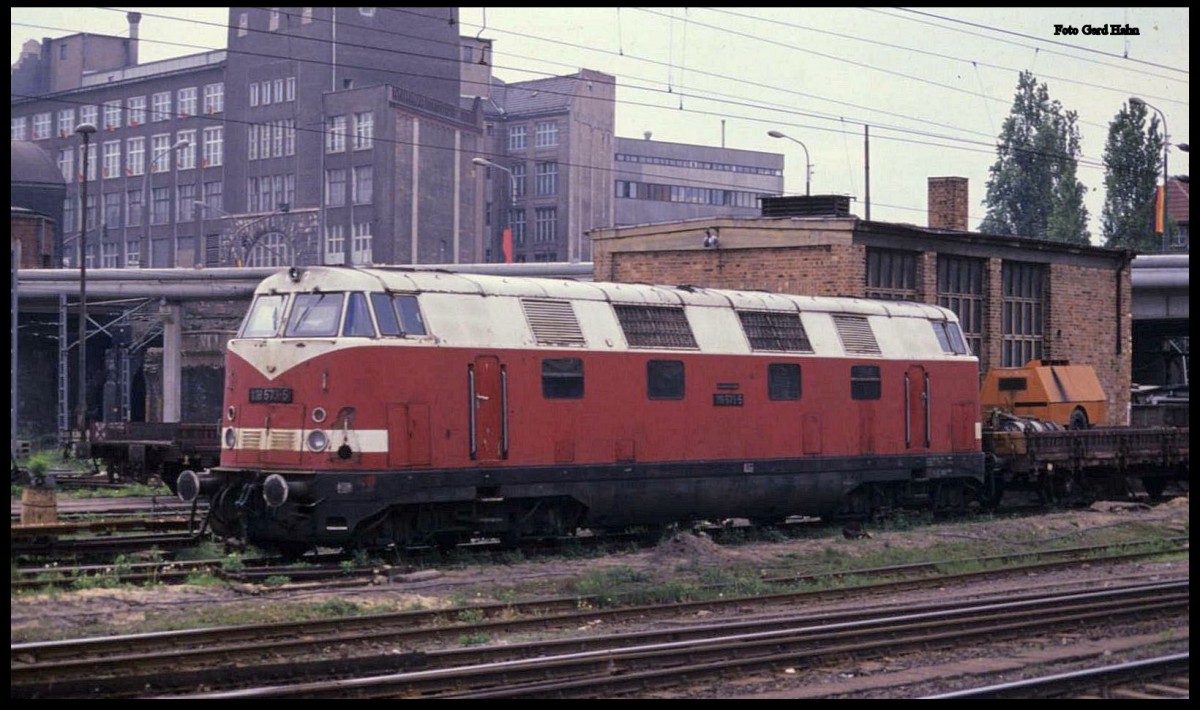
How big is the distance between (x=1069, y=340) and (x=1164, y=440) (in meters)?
6.89

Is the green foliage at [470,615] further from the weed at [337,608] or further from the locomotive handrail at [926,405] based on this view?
the locomotive handrail at [926,405]

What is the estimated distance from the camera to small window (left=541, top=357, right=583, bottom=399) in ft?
58.5

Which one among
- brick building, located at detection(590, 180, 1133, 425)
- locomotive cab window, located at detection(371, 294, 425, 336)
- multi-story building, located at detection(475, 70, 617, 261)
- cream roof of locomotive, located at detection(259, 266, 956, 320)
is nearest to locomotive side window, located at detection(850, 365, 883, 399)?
cream roof of locomotive, located at detection(259, 266, 956, 320)

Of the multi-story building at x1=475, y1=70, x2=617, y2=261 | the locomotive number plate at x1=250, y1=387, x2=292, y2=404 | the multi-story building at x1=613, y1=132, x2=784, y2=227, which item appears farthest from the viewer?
the multi-story building at x1=613, y1=132, x2=784, y2=227

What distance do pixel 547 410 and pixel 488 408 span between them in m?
0.93

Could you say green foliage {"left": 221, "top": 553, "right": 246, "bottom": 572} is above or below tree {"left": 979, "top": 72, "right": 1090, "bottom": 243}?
→ below

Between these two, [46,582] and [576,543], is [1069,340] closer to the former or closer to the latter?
[576,543]

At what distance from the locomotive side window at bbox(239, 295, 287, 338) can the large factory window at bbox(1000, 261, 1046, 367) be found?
20.5 m

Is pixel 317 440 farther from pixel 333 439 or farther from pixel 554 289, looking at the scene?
pixel 554 289

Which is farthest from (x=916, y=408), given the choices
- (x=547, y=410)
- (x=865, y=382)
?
(x=547, y=410)

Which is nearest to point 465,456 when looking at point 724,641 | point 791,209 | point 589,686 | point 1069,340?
point 724,641

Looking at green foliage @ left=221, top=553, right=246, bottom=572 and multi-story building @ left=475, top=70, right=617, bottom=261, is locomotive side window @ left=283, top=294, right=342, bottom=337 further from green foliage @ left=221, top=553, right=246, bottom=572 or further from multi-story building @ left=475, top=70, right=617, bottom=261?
multi-story building @ left=475, top=70, right=617, bottom=261

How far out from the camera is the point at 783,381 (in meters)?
20.7

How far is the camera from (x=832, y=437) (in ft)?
69.9
